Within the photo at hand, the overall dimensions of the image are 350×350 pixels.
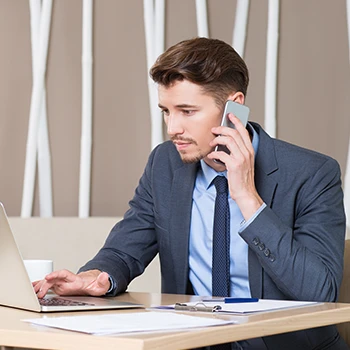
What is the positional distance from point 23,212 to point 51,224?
31 cm

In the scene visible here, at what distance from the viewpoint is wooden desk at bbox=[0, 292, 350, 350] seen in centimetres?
94

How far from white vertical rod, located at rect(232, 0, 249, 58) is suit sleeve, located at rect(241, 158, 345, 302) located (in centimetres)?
117

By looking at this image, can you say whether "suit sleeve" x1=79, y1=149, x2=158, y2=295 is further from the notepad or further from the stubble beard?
the notepad

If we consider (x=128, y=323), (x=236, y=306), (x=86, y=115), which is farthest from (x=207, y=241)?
(x=86, y=115)

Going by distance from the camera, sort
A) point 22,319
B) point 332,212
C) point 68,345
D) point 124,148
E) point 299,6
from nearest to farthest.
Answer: point 68,345
point 22,319
point 332,212
point 299,6
point 124,148

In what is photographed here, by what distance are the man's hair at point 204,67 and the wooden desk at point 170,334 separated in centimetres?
68

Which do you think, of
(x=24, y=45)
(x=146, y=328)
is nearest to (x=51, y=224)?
(x=24, y=45)

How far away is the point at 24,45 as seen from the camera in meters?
3.14

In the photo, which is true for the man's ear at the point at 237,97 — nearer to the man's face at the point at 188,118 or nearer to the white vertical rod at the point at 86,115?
the man's face at the point at 188,118

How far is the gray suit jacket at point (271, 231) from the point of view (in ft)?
5.19

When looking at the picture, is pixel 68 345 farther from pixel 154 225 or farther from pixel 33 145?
pixel 33 145

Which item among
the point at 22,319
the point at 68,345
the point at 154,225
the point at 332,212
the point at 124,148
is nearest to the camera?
the point at 68,345

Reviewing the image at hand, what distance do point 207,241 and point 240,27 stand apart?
47.2 inches

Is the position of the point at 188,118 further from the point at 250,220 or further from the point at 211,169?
the point at 250,220
